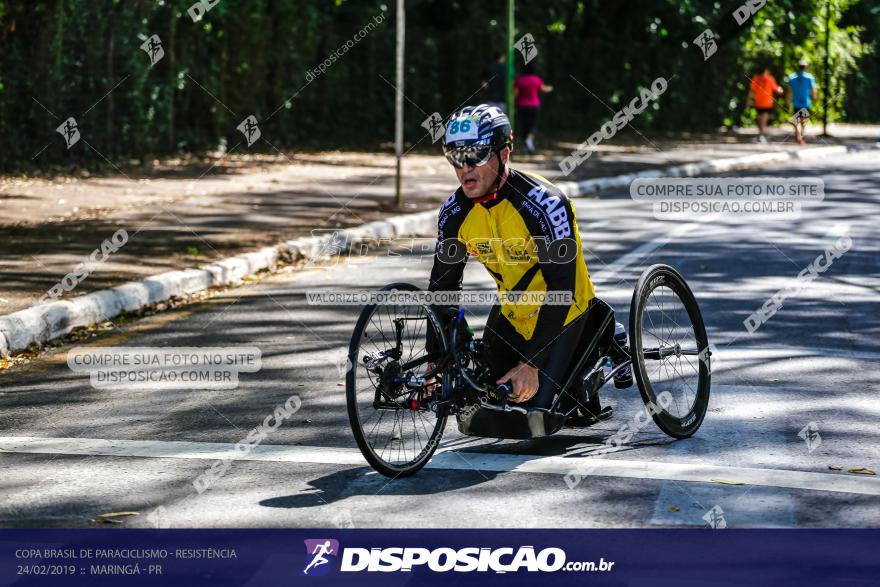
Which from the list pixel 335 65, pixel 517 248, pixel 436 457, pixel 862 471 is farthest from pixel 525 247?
pixel 335 65

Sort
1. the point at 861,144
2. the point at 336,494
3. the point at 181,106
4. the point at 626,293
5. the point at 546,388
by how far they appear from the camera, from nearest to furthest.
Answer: the point at 336,494 < the point at 546,388 < the point at 626,293 < the point at 181,106 < the point at 861,144

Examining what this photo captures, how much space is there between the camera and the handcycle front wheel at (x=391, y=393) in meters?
5.70


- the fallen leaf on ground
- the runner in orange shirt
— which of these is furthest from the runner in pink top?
the fallen leaf on ground

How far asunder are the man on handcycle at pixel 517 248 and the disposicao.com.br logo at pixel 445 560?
1261 mm

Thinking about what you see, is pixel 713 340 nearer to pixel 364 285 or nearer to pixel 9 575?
pixel 364 285

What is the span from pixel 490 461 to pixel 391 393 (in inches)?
24.1

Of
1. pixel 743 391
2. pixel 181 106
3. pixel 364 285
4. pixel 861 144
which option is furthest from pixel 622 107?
pixel 743 391

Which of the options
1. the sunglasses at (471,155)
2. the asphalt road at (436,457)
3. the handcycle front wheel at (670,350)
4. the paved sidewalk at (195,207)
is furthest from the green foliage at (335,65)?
the sunglasses at (471,155)

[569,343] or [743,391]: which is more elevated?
[569,343]

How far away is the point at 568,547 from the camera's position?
4.88 metres

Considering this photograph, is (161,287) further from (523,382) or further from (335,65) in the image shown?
(335,65)

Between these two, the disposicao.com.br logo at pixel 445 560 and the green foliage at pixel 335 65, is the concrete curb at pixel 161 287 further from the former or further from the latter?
the disposicao.com.br logo at pixel 445 560

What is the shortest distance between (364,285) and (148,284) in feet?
5.74

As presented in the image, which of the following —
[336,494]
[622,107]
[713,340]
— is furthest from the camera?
[622,107]
